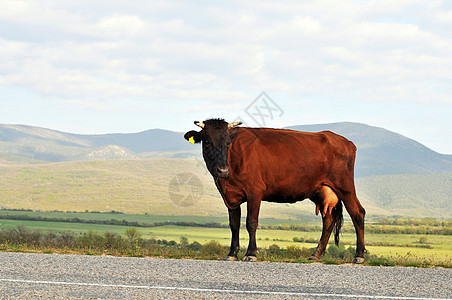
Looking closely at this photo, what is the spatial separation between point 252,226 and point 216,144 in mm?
2167

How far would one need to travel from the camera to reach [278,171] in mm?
13906

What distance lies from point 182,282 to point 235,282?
94 cm

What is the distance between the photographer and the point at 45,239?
15.1m

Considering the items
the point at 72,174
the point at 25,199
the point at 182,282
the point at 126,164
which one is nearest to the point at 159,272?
the point at 182,282

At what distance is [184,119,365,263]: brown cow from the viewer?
13.2m

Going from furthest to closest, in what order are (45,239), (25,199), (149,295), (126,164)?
(126,164)
(25,199)
(45,239)
(149,295)

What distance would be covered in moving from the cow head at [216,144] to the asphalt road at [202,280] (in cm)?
221

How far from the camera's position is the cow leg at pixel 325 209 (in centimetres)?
1451

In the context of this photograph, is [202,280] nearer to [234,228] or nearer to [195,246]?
[234,228]

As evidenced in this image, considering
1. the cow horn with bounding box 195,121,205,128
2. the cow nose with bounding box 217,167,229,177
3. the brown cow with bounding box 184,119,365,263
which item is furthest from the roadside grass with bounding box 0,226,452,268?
the cow horn with bounding box 195,121,205,128

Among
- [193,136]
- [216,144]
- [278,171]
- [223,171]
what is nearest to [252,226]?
[223,171]

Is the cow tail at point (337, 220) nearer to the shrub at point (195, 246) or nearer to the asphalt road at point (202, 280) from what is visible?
the asphalt road at point (202, 280)

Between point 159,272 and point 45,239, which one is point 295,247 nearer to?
point 159,272

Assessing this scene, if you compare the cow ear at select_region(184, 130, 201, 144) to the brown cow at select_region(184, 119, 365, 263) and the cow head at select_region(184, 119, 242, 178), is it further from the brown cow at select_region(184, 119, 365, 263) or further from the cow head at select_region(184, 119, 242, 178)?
the cow head at select_region(184, 119, 242, 178)
